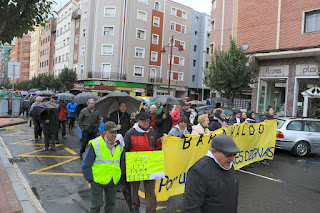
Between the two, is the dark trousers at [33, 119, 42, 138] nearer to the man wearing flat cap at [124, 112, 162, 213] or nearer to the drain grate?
the drain grate

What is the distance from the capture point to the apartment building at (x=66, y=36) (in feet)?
161

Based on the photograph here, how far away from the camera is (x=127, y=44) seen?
41.6 metres

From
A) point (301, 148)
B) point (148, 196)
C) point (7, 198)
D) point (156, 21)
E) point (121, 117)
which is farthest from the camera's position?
point (156, 21)

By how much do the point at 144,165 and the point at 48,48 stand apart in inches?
2612

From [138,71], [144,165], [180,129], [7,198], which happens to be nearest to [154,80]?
[138,71]

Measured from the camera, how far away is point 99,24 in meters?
42.0

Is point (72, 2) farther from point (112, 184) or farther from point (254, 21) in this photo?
point (112, 184)

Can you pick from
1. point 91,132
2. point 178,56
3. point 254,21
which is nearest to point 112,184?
point 91,132

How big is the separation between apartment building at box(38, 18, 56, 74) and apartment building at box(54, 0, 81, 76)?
15.5 feet

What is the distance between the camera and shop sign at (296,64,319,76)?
1748 centimetres

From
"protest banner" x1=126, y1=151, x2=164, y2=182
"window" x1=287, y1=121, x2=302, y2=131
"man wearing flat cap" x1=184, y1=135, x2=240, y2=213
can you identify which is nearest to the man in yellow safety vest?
"protest banner" x1=126, y1=151, x2=164, y2=182

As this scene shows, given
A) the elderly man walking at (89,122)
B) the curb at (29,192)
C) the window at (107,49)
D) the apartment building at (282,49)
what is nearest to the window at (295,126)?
the elderly man walking at (89,122)

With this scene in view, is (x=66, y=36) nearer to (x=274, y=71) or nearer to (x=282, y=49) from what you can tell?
(x=274, y=71)

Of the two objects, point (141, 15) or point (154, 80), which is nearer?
point (141, 15)
